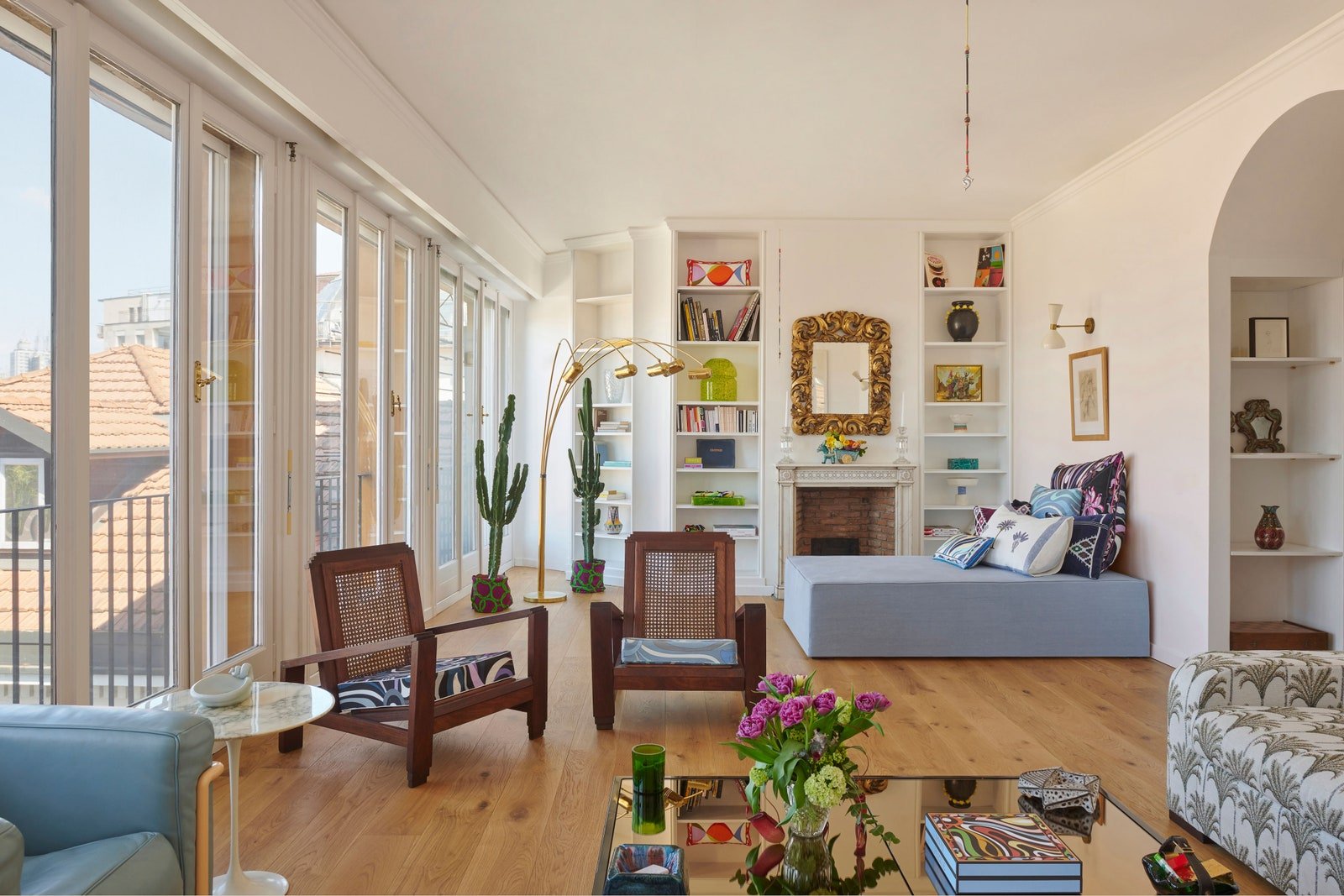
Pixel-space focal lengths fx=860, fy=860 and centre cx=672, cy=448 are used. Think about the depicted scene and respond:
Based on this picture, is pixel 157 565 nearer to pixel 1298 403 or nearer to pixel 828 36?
pixel 828 36

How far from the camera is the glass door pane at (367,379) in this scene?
4.74 m

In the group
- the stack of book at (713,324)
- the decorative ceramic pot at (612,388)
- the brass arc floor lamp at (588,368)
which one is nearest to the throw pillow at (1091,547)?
the brass arc floor lamp at (588,368)

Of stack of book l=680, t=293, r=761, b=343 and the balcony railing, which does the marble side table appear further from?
stack of book l=680, t=293, r=761, b=343

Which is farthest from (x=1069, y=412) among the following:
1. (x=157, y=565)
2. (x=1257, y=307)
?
(x=157, y=565)

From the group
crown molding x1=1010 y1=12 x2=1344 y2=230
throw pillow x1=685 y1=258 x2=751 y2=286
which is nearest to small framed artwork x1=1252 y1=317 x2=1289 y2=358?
crown molding x1=1010 y1=12 x2=1344 y2=230

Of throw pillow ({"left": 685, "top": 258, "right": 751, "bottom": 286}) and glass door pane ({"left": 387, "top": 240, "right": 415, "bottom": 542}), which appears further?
throw pillow ({"left": 685, "top": 258, "right": 751, "bottom": 286})

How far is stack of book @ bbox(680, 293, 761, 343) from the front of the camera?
266 inches

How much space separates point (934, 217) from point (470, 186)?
352cm

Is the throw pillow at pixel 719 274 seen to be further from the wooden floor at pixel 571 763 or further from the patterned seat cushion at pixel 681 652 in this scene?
the patterned seat cushion at pixel 681 652

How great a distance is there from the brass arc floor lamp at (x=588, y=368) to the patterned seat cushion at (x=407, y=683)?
2.78m

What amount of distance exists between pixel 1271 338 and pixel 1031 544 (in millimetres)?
1651

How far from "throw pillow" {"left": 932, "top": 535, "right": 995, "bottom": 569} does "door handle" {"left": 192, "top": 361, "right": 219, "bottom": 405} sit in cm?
407

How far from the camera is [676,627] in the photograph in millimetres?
4023

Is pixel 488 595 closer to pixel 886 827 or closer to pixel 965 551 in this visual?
pixel 965 551
